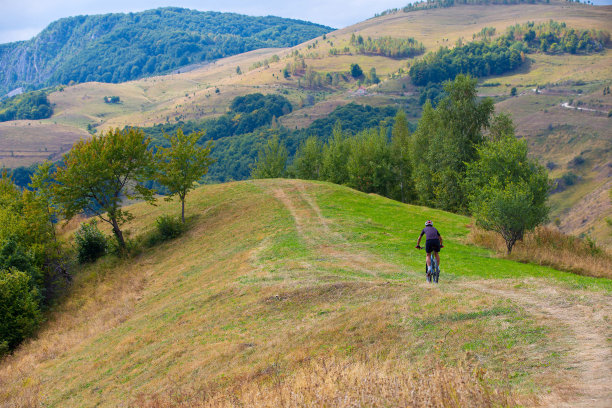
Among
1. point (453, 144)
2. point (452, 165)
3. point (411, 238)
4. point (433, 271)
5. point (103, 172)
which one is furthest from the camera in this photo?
point (453, 144)

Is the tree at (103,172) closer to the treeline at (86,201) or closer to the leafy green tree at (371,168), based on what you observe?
the treeline at (86,201)

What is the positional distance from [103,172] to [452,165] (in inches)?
1569

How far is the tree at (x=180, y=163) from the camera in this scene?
145 ft

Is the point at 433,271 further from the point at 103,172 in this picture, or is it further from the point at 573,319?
the point at 103,172

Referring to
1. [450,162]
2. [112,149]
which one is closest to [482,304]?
[112,149]

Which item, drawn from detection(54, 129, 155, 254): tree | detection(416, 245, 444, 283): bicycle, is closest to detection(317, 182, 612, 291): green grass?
detection(416, 245, 444, 283): bicycle

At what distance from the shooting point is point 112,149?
42156mm

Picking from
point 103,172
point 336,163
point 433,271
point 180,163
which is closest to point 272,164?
point 336,163

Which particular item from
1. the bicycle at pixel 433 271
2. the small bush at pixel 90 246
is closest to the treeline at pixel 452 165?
the bicycle at pixel 433 271

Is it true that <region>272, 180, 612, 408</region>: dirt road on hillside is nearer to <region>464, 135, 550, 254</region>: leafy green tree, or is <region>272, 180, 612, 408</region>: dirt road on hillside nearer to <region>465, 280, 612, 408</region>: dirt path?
<region>465, 280, 612, 408</region>: dirt path

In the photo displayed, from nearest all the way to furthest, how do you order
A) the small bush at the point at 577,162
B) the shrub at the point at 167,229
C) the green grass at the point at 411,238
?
the green grass at the point at 411,238
the shrub at the point at 167,229
the small bush at the point at 577,162

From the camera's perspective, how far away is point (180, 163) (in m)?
44.5

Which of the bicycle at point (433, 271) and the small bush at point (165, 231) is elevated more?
the bicycle at point (433, 271)

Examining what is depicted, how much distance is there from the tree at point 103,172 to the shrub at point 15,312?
10.2 m
